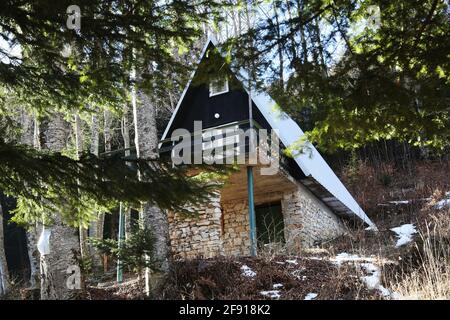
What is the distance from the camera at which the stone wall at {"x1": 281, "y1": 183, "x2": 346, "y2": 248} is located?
37.4ft

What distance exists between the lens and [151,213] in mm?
7145

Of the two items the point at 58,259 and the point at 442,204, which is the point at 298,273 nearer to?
the point at 58,259

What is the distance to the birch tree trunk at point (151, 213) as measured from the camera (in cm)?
659

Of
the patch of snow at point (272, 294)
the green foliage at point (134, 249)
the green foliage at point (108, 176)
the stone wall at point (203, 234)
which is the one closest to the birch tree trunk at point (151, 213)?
the green foliage at point (134, 249)

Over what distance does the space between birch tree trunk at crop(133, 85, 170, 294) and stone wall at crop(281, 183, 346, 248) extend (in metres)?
4.23

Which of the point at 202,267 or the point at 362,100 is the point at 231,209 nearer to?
the point at 202,267

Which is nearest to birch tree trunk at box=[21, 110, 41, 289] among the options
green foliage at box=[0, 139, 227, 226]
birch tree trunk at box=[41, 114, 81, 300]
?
birch tree trunk at box=[41, 114, 81, 300]

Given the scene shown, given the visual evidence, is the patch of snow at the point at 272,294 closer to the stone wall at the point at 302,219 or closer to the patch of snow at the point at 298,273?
the patch of snow at the point at 298,273

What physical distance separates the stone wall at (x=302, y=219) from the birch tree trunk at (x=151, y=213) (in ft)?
13.9

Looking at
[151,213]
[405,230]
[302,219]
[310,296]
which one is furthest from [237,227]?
[310,296]

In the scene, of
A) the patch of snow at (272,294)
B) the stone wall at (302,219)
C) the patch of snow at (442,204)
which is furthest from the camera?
the patch of snow at (442,204)

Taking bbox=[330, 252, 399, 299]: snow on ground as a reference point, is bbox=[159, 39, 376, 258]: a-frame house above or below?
above

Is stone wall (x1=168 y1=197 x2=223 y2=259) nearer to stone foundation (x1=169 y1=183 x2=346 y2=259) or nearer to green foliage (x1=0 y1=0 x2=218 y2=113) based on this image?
stone foundation (x1=169 y1=183 x2=346 y2=259)
